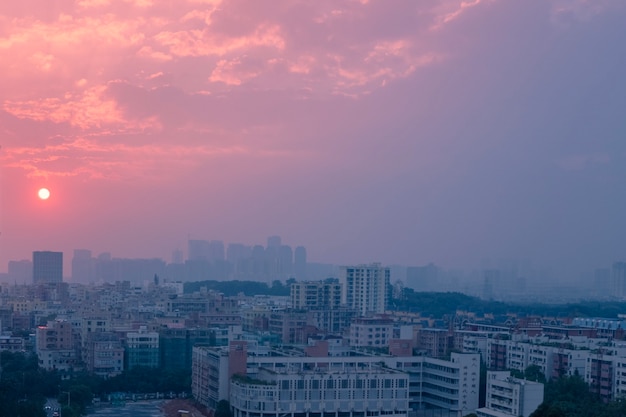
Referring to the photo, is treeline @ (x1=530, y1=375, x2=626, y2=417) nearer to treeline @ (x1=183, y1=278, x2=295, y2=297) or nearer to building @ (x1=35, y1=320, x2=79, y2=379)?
building @ (x1=35, y1=320, x2=79, y2=379)

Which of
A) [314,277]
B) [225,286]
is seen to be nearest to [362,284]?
[225,286]

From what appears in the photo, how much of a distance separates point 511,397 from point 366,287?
12.3 meters

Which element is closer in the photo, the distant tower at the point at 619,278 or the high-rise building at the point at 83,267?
the distant tower at the point at 619,278

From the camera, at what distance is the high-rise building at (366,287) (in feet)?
68.6

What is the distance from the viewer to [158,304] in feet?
72.0

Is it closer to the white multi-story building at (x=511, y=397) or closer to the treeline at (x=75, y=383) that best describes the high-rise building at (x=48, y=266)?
the treeline at (x=75, y=383)

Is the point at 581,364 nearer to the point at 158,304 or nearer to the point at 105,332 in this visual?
the point at 105,332

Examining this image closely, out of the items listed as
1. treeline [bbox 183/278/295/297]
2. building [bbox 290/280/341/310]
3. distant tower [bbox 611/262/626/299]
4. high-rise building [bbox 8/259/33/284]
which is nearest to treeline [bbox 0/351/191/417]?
→ building [bbox 290/280/341/310]

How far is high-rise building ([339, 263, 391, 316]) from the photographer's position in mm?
20906

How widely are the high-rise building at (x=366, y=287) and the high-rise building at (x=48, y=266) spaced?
15642mm

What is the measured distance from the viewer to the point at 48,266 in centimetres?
3403

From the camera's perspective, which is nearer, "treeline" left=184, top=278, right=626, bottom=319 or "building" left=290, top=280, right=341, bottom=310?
"building" left=290, top=280, right=341, bottom=310

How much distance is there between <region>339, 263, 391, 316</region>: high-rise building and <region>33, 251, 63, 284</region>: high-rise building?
15.6 meters

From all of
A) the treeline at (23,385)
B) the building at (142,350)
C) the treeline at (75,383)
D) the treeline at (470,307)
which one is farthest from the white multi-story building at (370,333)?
the treeline at (470,307)
